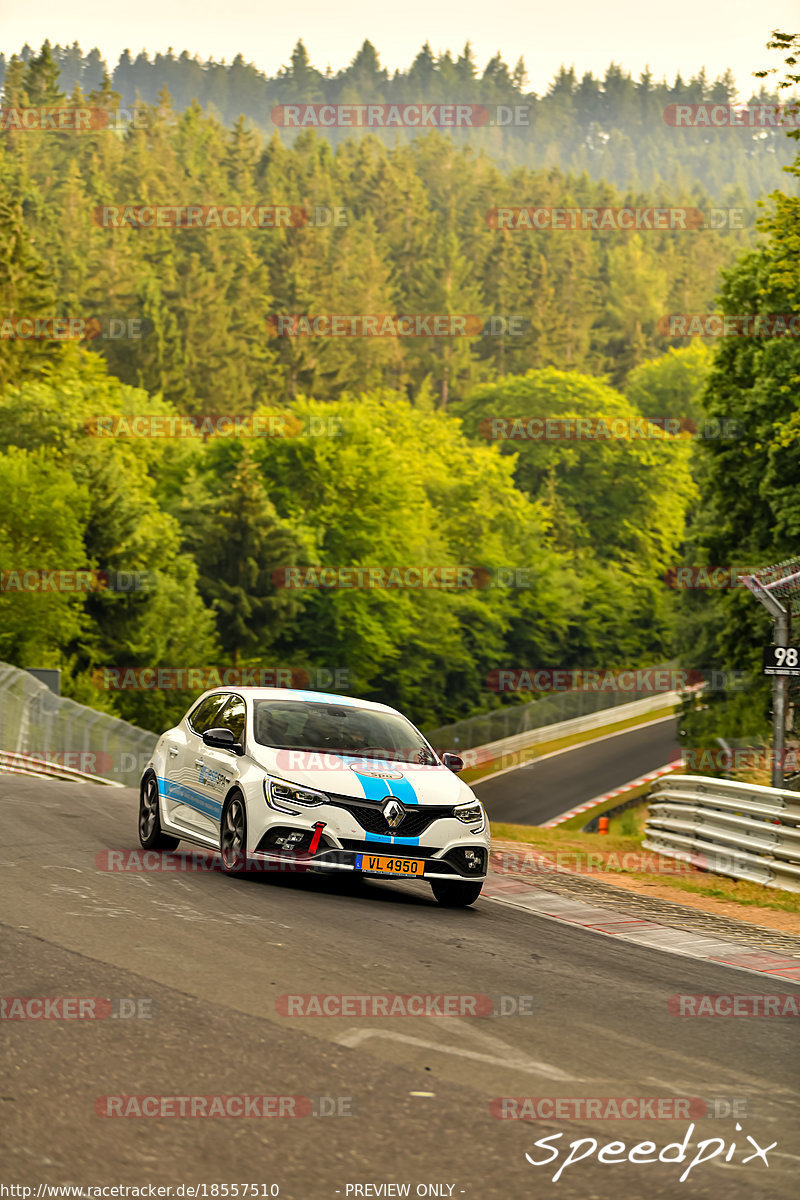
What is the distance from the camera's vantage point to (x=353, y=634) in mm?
73188

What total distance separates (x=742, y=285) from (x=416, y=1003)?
29865 millimetres

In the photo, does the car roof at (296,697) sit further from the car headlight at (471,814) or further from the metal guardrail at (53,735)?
the metal guardrail at (53,735)

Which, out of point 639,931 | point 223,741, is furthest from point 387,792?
point 639,931

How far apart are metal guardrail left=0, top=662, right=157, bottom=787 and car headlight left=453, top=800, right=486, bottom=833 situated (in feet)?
57.4

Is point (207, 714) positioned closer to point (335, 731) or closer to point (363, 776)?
point (335, 731)

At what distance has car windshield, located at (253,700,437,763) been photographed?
12141 mm

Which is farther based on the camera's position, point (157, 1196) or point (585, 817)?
point (585, 817)

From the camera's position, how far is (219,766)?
39.7 ft

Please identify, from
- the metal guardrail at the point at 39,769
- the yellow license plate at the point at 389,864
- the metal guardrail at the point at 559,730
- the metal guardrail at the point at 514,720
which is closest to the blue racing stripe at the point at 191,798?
the yellow license plate at the point at 389,864

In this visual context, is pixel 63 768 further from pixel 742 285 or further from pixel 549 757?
pixel 549 757

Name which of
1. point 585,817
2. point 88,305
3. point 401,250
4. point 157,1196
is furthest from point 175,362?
point 157,1196

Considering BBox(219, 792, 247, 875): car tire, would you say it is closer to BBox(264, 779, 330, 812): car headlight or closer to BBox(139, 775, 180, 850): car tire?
BBox(264, 779, 330, 812): car headlight

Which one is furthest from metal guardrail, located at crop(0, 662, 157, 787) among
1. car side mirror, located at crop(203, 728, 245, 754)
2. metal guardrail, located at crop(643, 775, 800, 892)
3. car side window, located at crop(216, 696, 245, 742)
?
car side mirror, located at crop(203, 728, 245, 754)

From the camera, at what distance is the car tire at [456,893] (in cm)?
1171
